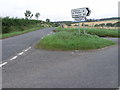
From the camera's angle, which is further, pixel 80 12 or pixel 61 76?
pixel 80 12

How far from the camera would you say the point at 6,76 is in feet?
16.4

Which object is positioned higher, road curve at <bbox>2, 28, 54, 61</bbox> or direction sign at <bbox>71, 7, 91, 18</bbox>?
direction sign at <bbox>71, 7, 91, 18</bbox>

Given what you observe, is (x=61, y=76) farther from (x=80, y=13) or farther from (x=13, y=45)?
(x=80, y=13)

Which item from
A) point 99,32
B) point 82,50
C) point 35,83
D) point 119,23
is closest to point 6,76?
point 35,83

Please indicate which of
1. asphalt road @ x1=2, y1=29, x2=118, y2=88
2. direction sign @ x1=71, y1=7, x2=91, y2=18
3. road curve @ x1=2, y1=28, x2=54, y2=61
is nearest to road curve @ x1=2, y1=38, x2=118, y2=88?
asphalt road @ x1=2, y1=29, x2=118, y2=88

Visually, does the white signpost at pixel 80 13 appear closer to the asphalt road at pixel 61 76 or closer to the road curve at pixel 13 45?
the road curve at pixel 13 45

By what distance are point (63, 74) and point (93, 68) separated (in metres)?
1.23

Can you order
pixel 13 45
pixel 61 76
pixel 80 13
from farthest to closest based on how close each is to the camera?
pixel 80 13
pixel 13 45
pixel 61 76

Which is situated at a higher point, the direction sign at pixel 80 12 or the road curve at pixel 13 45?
the direction sign at pixel 80 12

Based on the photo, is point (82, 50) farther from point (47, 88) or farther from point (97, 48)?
point (47, 88)

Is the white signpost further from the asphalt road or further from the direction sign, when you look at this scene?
the asphalt road

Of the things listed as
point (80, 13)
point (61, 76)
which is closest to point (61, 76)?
point (61, 76)

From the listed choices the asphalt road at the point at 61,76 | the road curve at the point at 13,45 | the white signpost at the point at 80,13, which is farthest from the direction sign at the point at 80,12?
the asphalt road at the point at 61,76

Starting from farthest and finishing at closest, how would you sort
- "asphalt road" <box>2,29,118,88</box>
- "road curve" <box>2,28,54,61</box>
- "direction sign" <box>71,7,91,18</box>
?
1. "direction sign" <box>71,7,91,18</box>
2. "road curve" <box>2,28,54,61</box>
3. "asphalt road" <box>2,29,118,88</box>
